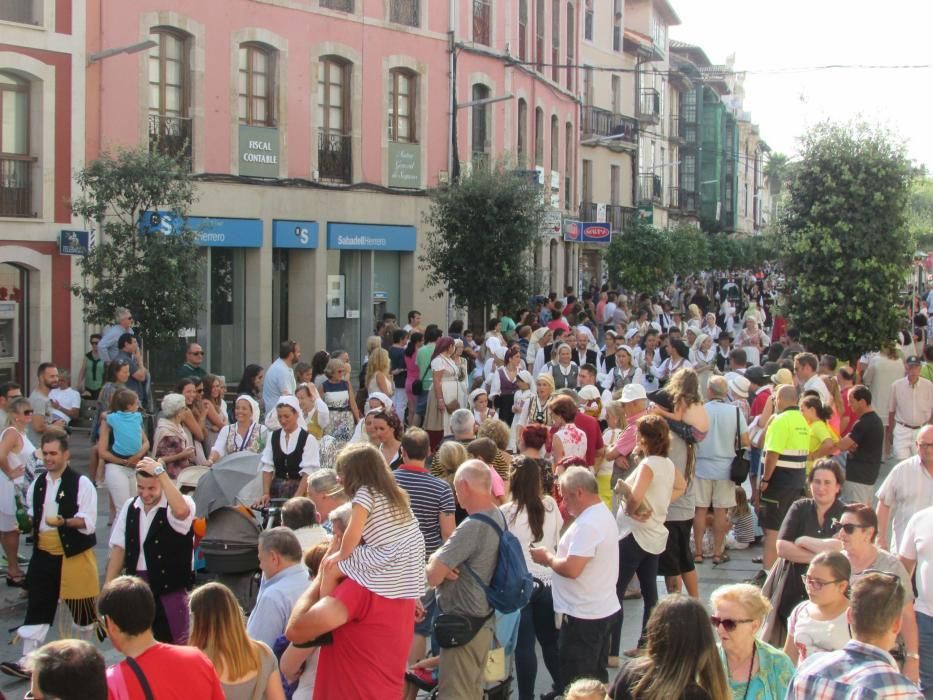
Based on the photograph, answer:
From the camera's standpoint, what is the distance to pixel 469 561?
6.43 metres

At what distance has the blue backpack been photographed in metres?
6.42

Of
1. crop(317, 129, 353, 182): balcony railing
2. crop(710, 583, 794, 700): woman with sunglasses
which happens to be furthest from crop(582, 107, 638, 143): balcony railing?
crop(710, 583, 794, 700): woman with sunglasses

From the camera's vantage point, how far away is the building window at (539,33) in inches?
1319

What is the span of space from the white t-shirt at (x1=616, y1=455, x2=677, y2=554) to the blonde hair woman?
147 inches

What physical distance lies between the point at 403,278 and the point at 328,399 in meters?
15.6

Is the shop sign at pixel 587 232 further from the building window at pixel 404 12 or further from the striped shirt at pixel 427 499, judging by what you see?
the striped shirt at pixel 427 499

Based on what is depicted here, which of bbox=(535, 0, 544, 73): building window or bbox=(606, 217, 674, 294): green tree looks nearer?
bbox=(535, 0, 544, 73): building window

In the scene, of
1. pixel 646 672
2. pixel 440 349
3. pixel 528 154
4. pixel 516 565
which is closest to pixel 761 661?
pixel 646 672

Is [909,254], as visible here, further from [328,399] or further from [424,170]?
[424,170]

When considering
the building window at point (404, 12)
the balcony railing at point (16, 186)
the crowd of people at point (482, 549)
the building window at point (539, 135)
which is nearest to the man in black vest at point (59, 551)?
the crowd of people at point (482, 549)

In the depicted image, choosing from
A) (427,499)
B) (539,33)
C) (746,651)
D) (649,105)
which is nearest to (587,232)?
(539,33)

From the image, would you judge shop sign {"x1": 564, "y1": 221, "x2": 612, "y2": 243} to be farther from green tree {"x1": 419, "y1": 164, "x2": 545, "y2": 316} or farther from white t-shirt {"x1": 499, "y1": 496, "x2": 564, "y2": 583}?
white t-shirt {"x1": 499, "y1": 496, "x2": 564, "y2": 583}

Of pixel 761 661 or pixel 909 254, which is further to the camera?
pixel 909 254

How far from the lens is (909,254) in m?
18.0
